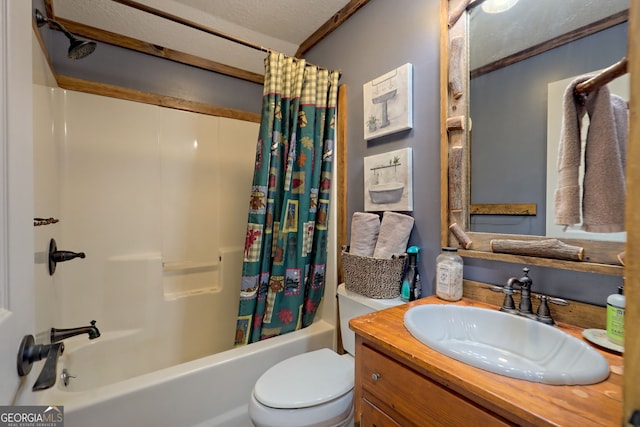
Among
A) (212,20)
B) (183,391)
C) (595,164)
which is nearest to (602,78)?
(595,164)

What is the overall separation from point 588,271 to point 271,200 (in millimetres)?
1347

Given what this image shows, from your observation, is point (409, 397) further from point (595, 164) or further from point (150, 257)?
point (150, 257)

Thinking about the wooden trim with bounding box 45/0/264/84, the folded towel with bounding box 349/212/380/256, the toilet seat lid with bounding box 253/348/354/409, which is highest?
the wooden trim with bounding box 45/0/264/84

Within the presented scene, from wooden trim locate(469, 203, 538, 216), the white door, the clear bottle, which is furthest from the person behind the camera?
the clear bottle

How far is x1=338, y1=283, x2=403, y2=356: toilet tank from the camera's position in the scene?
1.28 meters

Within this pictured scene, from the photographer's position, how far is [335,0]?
1.62 metres

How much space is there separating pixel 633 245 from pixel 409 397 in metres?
0.64

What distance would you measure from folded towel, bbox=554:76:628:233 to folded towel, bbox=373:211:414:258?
590mm

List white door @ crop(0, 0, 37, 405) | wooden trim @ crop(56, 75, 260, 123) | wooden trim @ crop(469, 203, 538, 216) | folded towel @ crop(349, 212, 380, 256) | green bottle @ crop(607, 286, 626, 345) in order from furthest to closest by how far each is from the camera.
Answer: wooden trim @ crop(56, 75, 260, 123), folded towel @ crop(349, 212, 380, 256), wooden trim @ crop(469, 203, 538, 216), green bottle @ crop(607, 286, 626, 345), white door @ crop(0, 0, 37, 405)

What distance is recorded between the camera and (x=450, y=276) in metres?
1.10

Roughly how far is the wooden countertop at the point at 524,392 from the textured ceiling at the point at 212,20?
187cm

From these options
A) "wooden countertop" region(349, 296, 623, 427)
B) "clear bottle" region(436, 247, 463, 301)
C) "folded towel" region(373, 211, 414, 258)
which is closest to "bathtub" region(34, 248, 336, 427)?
"folded towel" region(373, 211, 414, 258)

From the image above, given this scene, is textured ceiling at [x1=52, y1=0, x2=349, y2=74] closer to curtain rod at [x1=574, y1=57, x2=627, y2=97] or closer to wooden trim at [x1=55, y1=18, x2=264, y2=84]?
wooden trim at [x1=55, y1=18, x2=264, y2=84]

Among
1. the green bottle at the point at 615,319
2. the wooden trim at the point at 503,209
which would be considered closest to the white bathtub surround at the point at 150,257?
the wooden trim at the point at 503,209
